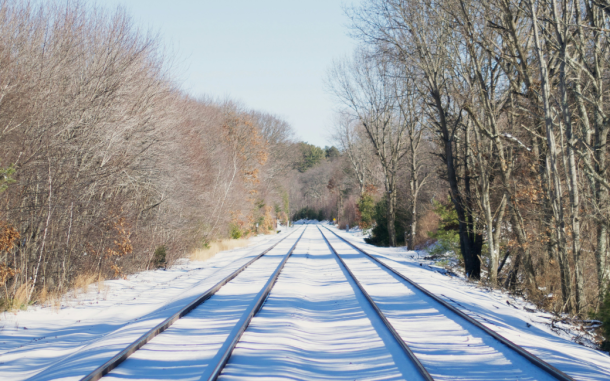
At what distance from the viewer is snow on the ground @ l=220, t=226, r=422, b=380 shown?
5.76 metres

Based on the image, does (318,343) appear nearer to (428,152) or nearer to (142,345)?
(142,345)

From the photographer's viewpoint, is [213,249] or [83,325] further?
[213,249]

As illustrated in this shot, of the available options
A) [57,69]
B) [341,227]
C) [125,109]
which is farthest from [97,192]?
[341,227]

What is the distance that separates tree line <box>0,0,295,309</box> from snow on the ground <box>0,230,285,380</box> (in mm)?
922

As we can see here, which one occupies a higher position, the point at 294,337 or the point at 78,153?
the point at 78,153

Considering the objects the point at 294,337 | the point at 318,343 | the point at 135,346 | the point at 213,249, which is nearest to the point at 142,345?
the point at 135,346

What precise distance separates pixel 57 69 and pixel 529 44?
13.9 meters

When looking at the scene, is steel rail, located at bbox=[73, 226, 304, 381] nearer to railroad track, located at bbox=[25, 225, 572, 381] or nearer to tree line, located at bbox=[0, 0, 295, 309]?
railroad track, located at bbox=[25, 225, 572, 381]

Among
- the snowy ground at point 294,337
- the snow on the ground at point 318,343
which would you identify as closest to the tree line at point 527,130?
the snowy ground at point 294,337

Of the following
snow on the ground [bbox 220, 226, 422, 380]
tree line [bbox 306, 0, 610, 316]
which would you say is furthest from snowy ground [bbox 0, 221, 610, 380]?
tree line [bbox 306, 0, 610, 316]

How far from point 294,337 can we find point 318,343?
41 centimetres

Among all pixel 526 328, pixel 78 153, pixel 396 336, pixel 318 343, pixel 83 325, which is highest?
pixel 78 153

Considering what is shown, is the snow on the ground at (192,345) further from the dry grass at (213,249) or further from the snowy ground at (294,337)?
the dry grass at (213,249)

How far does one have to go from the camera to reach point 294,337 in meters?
7.38
